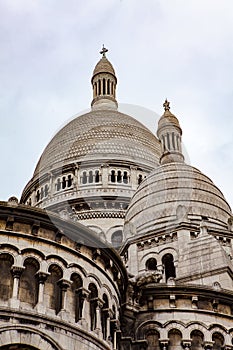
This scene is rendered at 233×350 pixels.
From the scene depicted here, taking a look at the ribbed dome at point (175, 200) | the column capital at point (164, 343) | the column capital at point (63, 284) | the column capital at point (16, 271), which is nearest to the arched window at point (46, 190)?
the ribbed dome at point (175, 200)

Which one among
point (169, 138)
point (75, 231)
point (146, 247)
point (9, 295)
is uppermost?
point (169, 138)

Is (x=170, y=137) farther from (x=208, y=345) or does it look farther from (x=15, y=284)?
(x=15, y=284)

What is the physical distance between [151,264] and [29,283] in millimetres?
15621

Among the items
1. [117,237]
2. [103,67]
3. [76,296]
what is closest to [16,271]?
[76,296]

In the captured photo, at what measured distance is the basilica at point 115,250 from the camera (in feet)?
65.8

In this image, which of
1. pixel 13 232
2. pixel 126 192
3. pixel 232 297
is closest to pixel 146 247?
pixel 232 297

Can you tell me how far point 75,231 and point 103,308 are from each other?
2698 millimetres

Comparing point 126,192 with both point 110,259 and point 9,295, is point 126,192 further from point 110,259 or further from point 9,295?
point 9,295

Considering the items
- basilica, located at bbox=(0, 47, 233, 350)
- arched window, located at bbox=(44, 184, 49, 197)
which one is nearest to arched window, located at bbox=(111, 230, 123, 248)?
basilica, located at bbox=(0, 47, 233, 350)

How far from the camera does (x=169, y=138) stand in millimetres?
47438

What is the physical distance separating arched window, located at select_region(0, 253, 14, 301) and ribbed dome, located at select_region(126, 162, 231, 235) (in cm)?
1675

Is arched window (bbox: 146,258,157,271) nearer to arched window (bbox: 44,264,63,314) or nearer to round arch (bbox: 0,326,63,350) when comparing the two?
arched window (bbox: 44,264,63,314)

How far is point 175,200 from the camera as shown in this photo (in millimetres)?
37938

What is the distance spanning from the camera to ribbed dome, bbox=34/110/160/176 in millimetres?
51500
